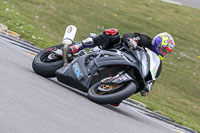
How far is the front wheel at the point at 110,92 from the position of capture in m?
6.01

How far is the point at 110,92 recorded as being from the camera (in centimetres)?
635

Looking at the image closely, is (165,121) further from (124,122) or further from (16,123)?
(16,123)

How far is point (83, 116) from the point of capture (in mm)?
5062

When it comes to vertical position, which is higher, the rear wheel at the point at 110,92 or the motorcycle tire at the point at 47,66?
the rear wheel at the point at 110,92

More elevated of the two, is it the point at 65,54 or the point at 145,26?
the point at 65,54

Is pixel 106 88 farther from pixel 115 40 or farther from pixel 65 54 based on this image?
pixel 65 54

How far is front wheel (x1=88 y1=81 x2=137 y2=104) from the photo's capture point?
19.7 ft

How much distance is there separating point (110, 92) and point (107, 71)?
17.9 inches

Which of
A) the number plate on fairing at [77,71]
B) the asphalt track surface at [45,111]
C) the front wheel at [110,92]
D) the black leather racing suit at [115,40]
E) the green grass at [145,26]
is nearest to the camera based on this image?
the asphalt track surface at [45,111]

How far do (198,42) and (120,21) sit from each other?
366 cm

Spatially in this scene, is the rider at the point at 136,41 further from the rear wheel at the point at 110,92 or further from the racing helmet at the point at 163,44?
the rear wheel at the point at 110,92

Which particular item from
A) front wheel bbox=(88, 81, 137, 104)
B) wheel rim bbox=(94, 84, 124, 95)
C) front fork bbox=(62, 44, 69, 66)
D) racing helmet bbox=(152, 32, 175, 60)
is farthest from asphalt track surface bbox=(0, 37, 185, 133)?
racing helmet bbox=(152, 32, 175, 60)

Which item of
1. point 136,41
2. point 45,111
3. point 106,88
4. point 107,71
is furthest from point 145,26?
point 45,111

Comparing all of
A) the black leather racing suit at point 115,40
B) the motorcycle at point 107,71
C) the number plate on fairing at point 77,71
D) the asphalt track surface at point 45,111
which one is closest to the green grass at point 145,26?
the black leather racing suit at point 115,40
